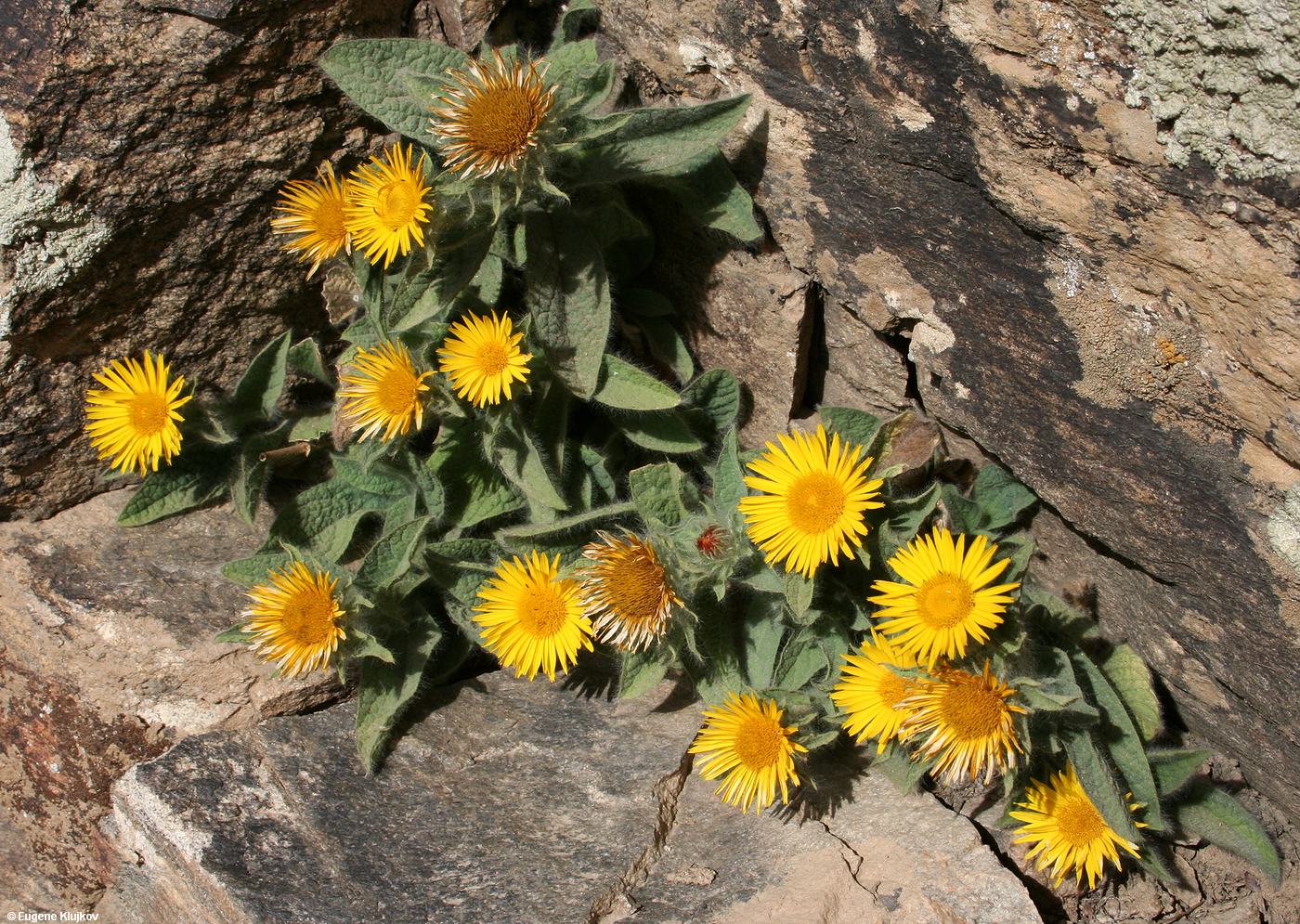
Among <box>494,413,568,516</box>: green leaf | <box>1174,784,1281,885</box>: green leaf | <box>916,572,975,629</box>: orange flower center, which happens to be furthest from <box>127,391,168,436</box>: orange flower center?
<box>1174,784,1281,885</box>: green leaf

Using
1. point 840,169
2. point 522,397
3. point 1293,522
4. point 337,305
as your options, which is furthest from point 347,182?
point 1293,522

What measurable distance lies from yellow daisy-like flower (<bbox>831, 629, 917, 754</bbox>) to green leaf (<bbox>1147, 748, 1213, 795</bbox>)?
74 centimetres

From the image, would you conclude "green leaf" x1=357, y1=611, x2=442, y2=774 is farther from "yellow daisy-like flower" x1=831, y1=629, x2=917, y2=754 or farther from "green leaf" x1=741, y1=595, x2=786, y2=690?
"yellow daisy-like flower" x1=831, y1=629, x2=917, y2=754

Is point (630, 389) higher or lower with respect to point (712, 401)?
higher

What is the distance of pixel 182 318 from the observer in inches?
143

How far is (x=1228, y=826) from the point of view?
308cm

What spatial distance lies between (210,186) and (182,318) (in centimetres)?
46

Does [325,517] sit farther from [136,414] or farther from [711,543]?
[711,543]

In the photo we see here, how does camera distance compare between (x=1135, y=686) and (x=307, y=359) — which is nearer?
(x=1135, y=686)

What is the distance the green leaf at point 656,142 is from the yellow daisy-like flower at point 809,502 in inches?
32.8

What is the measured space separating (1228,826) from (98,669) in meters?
3.39

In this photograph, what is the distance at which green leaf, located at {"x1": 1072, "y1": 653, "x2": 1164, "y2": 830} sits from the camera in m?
2.93

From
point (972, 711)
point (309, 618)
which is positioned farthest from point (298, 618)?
point (972, 711)

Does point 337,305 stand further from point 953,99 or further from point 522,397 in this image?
point 953,99
